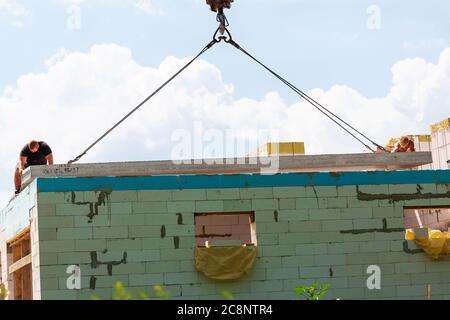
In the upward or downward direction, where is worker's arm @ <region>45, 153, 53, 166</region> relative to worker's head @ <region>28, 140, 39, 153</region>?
downward

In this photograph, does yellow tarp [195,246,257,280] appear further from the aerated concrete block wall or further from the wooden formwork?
the wooden formwork

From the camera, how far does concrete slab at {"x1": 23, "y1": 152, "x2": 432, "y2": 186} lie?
2139 centimetres

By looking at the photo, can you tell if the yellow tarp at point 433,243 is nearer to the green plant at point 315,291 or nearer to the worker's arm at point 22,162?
the green plant at point 315,291

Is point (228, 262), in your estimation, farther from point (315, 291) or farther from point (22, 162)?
point (22, 162)

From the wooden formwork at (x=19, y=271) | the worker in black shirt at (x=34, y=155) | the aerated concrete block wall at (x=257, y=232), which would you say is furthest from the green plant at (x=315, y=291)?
the wooden formwork at (x=19, y=271)

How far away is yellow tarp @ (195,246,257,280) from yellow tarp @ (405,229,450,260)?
3.12 meters

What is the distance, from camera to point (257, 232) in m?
19.0

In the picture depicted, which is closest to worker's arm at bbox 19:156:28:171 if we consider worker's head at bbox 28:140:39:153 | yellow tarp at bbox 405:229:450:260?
worker's head at bbox 28:140:39:153

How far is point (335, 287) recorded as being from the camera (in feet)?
62.7

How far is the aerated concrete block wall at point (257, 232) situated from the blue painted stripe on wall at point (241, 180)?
0.02m

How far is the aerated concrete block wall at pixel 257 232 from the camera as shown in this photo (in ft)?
60.8

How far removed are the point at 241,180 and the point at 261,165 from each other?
2404 mm
